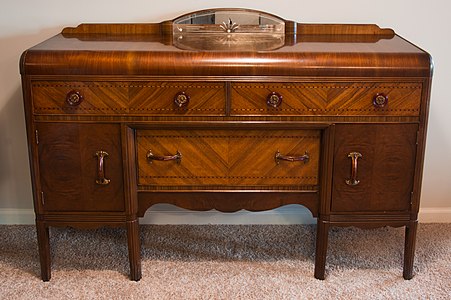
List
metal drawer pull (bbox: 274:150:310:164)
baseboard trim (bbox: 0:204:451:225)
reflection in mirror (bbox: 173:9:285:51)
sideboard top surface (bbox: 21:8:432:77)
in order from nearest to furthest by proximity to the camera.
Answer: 1. sideboard top surface (bbox: 21:8:432:77)
2. metal drawer pull (bbox: 274:150:310:164)
3. reflection in mirror (bbox: 173:9:285:51)
4. baseboard trim (bbox: 0:204:451:225)

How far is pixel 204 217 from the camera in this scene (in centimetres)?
237

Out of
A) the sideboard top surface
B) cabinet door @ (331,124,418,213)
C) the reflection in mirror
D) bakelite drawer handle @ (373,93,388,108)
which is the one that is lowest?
cabinet door @ (331,124,418,213)

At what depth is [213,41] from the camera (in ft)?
6.27

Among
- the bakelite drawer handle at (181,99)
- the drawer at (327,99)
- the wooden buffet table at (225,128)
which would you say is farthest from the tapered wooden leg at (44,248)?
the drawer at (327,99)

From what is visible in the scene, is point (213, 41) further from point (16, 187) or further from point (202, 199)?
point (16, 187)

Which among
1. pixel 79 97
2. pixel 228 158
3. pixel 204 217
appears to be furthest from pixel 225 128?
pixel 204 217

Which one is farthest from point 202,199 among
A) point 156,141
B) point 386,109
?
point 386,109

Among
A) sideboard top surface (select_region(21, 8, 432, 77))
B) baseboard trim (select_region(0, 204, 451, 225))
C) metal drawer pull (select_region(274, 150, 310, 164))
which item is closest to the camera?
sideboard top surface (select_region(21, 8, 432, 77))

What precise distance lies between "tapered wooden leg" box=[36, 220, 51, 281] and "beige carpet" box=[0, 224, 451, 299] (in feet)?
0.12

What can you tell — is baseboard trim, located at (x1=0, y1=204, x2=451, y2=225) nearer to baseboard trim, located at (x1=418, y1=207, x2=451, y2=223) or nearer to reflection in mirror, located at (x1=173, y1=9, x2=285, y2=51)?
baseboard trim, located at (x1=418, y1=207, x2=451, y2=223)

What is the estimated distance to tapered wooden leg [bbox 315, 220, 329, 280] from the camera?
1893mm

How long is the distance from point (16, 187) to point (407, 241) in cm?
151

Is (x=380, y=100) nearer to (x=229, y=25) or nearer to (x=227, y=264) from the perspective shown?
(x=229, y=25)

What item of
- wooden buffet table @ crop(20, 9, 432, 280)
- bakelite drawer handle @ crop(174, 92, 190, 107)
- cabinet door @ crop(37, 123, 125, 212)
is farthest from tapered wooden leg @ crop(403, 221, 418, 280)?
cabinet door @ crop(37, 123, 125, 212)
